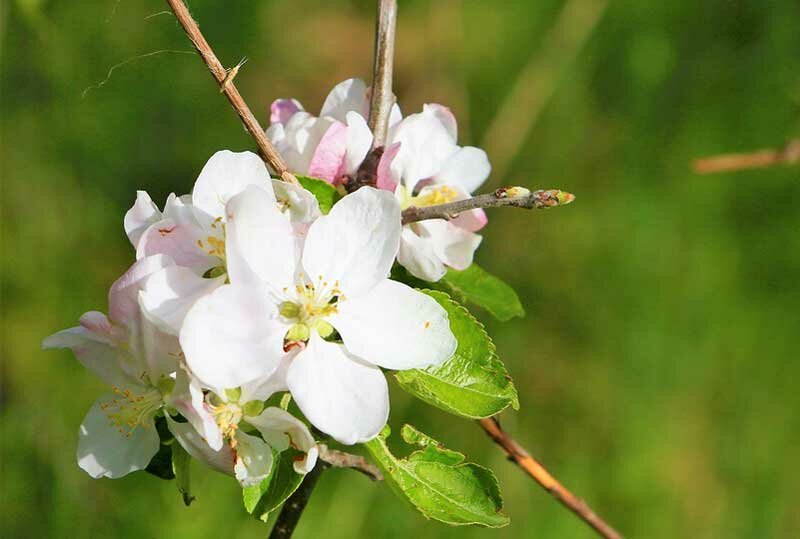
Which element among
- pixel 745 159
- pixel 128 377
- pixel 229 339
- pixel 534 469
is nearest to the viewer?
pixel 229 339

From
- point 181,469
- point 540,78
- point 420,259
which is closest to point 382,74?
point 420,259

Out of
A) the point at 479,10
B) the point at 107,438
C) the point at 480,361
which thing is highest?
the point at 480,361

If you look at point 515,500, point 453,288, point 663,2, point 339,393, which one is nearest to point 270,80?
point 663,2

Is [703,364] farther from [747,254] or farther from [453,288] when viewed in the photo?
[453,288]

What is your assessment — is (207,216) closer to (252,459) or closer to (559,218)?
(252,459)

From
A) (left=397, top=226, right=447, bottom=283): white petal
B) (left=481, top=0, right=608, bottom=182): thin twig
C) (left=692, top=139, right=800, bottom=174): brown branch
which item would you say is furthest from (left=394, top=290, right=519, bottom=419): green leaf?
(left=481, top=0, right=608, bottom=182): thin twig
